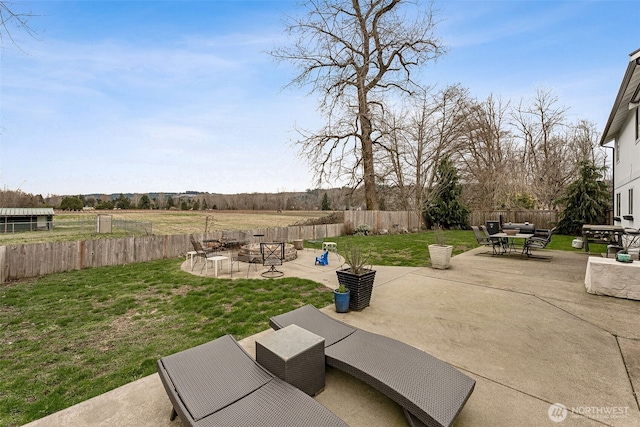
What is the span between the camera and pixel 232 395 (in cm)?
195

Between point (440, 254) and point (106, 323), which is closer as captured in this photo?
point (106, 323)

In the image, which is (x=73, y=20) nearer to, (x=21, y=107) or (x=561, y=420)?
(x=21, y=107)

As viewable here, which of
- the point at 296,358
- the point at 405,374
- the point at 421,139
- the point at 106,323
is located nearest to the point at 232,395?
the point at 296,358

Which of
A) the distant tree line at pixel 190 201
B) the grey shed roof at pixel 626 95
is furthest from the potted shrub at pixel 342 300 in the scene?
the distant tree line at pixel 190 201

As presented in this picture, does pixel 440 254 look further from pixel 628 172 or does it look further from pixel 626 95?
pixel 628 172

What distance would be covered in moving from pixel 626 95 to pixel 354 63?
13694mm

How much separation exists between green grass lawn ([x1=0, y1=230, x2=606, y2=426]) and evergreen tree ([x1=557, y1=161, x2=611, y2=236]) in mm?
18236

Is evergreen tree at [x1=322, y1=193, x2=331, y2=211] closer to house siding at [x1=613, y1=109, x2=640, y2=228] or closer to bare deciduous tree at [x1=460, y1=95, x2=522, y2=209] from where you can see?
bare deciduous tree at [x1=460, y1=95, x2=522, y2=209]

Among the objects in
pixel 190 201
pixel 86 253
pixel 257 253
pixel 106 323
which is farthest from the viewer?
pixel 190 201

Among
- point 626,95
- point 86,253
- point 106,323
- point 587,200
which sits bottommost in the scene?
point 106,323

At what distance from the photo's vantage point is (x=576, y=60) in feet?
39.3

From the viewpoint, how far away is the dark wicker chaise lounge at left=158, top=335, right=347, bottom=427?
67.6 inches

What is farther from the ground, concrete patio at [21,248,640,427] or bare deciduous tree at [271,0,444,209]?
bare deciduous tree at [271,0,444,209]

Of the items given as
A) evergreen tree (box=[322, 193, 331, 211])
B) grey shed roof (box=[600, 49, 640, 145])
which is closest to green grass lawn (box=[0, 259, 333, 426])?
grey shed roof (box=[600, 49, 640, 145])
